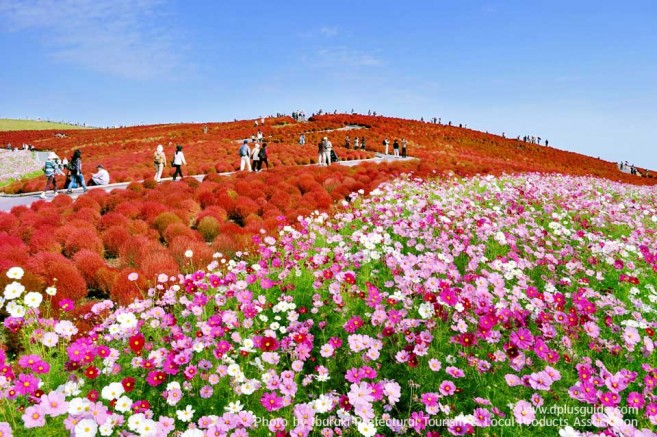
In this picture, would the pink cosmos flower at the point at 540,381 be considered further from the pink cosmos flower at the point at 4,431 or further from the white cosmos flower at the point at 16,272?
the white cosmos flower at the point at 16,272

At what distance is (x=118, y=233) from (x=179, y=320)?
4280 millimetres

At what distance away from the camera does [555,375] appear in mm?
2559

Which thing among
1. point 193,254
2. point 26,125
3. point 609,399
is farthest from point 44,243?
point 26,125

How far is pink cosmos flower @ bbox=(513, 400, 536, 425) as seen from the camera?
234 centimetres

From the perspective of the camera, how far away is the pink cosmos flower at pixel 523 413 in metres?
2.34

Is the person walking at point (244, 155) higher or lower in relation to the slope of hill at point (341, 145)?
lower

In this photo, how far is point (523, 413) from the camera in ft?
7.85

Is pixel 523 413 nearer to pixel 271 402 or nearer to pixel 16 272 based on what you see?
pixel 271 402

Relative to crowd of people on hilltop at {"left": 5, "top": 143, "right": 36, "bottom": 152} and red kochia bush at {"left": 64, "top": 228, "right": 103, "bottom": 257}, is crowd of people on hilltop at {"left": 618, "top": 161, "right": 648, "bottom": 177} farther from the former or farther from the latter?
crowd of people on hilltop at {"left": 5, "top": 143, "right": 36, "bottom": 152}

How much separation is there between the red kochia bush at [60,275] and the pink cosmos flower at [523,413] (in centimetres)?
547

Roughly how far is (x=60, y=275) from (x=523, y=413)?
5848mm

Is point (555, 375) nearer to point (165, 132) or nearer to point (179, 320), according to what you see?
point (179, 320)

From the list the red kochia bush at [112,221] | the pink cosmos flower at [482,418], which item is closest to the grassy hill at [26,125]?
the red kochia bush at [112,221]

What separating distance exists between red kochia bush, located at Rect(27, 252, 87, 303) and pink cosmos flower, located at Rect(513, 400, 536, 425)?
5469mm
